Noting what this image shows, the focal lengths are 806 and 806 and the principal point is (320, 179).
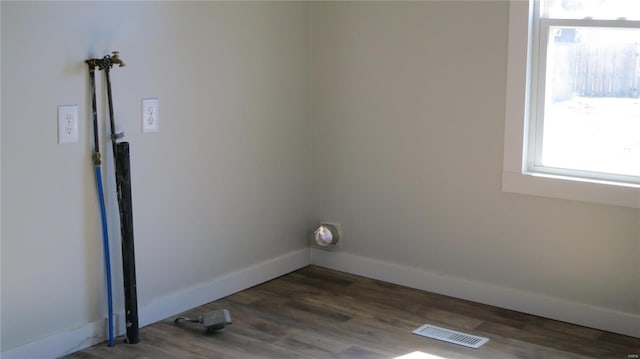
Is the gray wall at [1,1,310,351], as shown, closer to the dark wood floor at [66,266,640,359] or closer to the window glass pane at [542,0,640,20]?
the dark wood floor at [66,266,640,359]

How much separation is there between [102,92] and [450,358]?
6.00 ft

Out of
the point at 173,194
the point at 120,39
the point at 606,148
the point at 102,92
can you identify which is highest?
the point at 120,39

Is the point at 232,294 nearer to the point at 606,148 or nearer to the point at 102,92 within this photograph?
the point at 102,92

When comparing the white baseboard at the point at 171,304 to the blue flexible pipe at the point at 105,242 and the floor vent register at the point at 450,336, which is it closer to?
the blue flexible pipe at the point at 105,242

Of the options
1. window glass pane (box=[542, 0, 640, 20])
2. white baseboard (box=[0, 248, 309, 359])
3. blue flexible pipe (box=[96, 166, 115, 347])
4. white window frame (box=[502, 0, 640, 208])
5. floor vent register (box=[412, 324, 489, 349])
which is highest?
window glass pane (box=[542, 0, 640, 20])

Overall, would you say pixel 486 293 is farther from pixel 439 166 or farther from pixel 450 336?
pixel 439 166

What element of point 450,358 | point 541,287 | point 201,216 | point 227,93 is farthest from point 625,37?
Answer: point 201,216

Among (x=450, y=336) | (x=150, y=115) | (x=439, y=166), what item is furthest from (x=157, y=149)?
(x=450, y=336)

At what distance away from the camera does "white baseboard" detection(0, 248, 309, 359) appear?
3277 millimetres

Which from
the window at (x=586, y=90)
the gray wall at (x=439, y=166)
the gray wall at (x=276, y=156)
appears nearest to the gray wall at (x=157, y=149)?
the gray wall at (x=276, y=156)

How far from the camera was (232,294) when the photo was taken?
13.6ft

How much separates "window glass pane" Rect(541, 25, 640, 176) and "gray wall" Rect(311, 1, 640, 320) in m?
0.21

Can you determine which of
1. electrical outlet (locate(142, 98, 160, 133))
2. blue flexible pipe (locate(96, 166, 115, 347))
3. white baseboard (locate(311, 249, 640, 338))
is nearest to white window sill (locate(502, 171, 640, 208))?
white baseboard (locate(311, 249, 640, 338))

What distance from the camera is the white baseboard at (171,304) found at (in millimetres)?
3277
